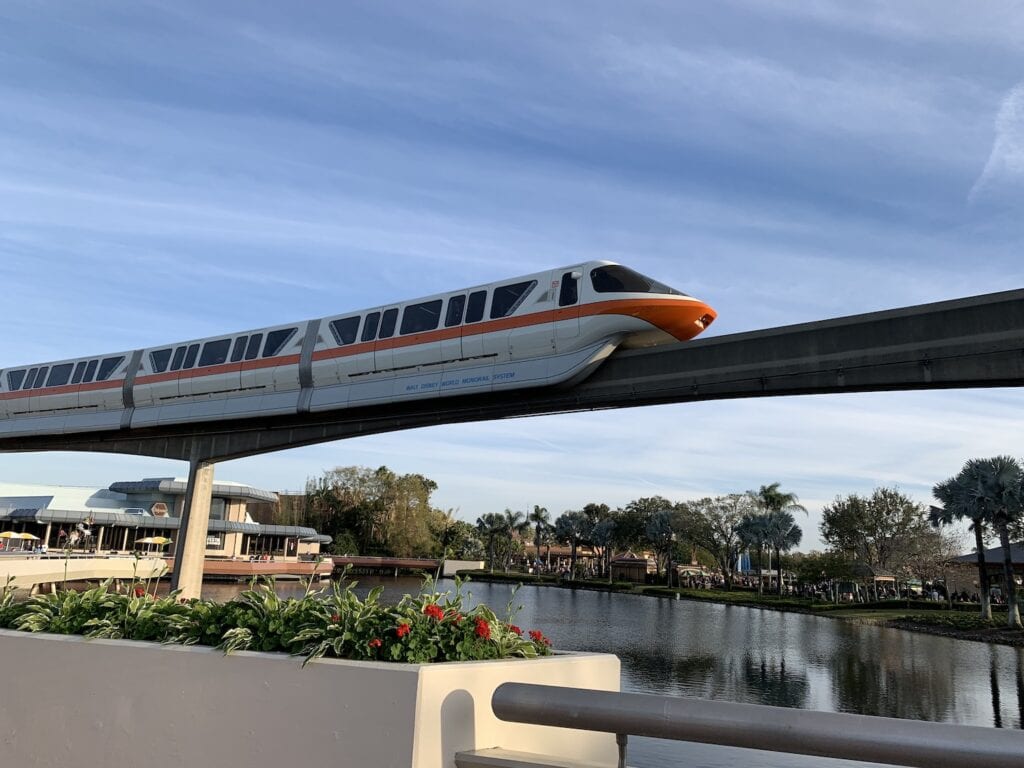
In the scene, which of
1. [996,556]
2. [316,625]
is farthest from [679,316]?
[996,556]

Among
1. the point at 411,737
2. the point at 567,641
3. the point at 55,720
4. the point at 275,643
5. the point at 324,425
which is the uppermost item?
the point at 324,425

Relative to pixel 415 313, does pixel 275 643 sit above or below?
below

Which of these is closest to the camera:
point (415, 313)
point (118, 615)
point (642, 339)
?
point (118, 615)

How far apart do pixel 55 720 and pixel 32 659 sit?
0.56m

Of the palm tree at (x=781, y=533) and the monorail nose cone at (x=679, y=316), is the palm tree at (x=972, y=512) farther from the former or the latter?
the monorail nose cone at (x=679, y=316)

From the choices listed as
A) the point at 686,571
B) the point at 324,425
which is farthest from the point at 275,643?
the point at 686,571

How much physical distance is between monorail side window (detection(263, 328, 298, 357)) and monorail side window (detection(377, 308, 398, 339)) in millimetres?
4500

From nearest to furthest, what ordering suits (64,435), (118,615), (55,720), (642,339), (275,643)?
1. (275,643)
2. (55,720)
3. (118,615)
4. (642,339)
5. (64,435)

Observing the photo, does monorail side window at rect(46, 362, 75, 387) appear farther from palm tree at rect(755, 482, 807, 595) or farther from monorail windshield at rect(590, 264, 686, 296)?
palm tree at rect(755, 482, 807, 595)

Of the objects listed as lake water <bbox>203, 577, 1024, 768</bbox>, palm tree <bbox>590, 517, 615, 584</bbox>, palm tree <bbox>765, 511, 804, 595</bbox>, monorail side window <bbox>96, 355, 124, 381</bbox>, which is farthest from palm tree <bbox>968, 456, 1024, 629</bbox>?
palm tree <bbox>590, 517, 615, 584</bbox>

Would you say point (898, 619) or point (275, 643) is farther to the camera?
point (898, 619)

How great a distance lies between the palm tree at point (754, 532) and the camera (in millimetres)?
75250

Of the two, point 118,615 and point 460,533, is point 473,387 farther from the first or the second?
Answer: point 460,533

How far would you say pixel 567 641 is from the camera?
30125mm
